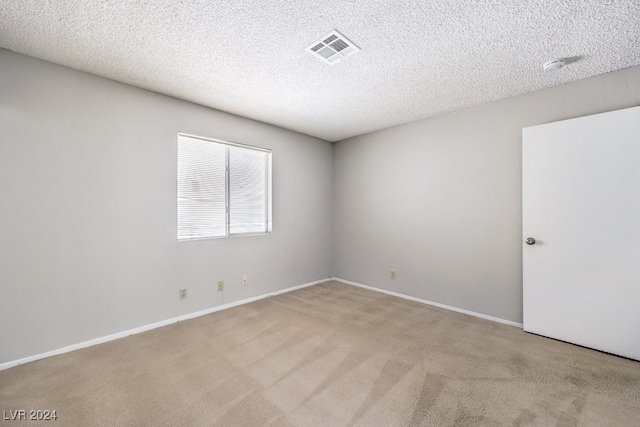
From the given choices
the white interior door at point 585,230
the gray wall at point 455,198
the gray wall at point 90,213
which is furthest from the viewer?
the gray wall at point 455,198

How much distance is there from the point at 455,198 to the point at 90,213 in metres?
4.09

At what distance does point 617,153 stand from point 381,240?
2.70 meters

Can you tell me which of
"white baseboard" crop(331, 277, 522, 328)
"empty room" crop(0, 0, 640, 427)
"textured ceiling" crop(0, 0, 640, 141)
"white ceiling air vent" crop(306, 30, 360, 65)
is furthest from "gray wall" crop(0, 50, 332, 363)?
"white baseboard" crop(331, 277, 522, 328)

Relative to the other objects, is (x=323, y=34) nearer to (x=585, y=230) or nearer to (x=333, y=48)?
(x=333, y=48)

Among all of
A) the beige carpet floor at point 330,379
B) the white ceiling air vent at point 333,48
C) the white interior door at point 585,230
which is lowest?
the beige carpet floor at point 330,379

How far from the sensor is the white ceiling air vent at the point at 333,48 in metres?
1.96

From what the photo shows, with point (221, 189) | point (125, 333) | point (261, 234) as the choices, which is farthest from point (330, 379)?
point (221, 189)

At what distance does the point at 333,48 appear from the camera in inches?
82.0

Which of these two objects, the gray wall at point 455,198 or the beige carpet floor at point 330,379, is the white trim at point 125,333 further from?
the gray wall at point 455,198

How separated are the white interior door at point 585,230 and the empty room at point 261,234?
0.06 ft

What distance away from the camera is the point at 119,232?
261 centimetres

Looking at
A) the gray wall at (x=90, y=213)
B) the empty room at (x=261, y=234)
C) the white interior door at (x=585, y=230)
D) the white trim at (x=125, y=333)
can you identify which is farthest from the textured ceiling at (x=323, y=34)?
the white trim at (x=125, y=333)

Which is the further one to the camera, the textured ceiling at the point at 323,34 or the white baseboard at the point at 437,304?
the white baseboard at the point at 437,304

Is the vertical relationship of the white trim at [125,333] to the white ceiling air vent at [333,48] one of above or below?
below
